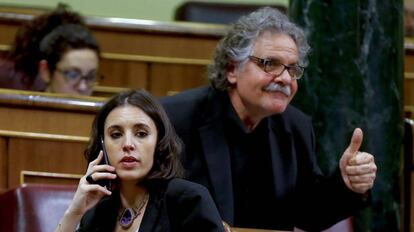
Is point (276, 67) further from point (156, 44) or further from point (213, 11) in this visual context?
point (213, 11)

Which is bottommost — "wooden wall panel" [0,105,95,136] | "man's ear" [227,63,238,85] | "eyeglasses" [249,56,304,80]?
"wooden wall panel" [0,105,95,136]

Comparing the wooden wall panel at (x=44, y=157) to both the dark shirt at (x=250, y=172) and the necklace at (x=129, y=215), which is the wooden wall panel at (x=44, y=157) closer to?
the dark shirt at (x=250, y=172)

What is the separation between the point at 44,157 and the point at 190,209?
1.12 metres

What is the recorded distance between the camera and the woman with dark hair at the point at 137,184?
2.03m

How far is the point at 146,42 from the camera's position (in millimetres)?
4180

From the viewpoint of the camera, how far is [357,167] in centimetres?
239

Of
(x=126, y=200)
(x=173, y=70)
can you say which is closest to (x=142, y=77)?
(x=173, y=70)

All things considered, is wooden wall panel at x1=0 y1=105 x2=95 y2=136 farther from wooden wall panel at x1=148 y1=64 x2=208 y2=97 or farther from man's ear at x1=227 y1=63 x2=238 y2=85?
wooden wall panel at x1=148 y1=64 x2=208 y2=97

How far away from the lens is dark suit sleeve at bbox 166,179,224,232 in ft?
6.59

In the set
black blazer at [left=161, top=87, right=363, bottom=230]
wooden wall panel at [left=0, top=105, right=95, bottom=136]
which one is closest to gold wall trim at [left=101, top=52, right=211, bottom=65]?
wooden wall panel at [left=0, top=105, right=95, bottom=136]

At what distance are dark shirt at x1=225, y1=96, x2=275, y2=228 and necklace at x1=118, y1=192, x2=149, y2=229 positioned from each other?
461mm

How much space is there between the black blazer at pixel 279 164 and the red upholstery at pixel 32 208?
0.28 m

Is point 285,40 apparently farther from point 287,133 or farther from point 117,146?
point 117,146

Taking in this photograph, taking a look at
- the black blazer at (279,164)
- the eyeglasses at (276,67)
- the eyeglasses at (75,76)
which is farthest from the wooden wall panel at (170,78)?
the eyeglasses at (276,67)
